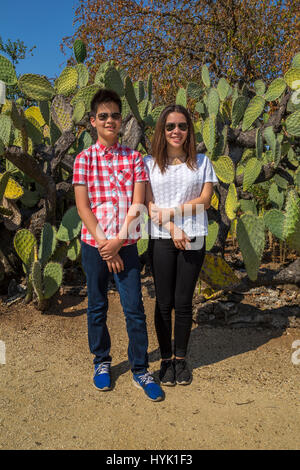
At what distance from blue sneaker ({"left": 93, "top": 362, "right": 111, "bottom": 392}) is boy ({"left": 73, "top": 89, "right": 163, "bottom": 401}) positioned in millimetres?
Result: 221

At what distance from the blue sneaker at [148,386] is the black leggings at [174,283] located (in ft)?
0.73

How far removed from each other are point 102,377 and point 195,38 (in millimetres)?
10619

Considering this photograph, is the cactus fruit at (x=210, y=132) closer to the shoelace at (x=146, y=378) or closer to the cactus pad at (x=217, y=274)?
the cactus pad at (x=217, y=274)

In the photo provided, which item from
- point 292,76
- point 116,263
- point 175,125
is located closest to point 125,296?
point 116,263

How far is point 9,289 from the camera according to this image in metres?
3.96

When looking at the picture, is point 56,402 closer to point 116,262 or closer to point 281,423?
point 116,262

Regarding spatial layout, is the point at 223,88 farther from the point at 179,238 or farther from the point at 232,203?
the point at 179,238

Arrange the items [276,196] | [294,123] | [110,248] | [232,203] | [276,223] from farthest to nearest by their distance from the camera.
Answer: [276,196]
[232,203]
[294,123]
[276,223]
[110,248]

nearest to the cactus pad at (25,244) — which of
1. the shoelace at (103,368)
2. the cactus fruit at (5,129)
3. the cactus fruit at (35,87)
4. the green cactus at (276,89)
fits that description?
the cactus fruit at (5,129)

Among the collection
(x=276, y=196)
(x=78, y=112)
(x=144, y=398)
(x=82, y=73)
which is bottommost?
(x=144, y=398)

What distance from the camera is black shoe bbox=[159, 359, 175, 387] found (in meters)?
2.51

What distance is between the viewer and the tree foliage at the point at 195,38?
1051 cm

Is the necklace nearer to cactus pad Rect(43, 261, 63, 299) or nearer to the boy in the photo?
the boy

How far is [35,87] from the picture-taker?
3742mm
